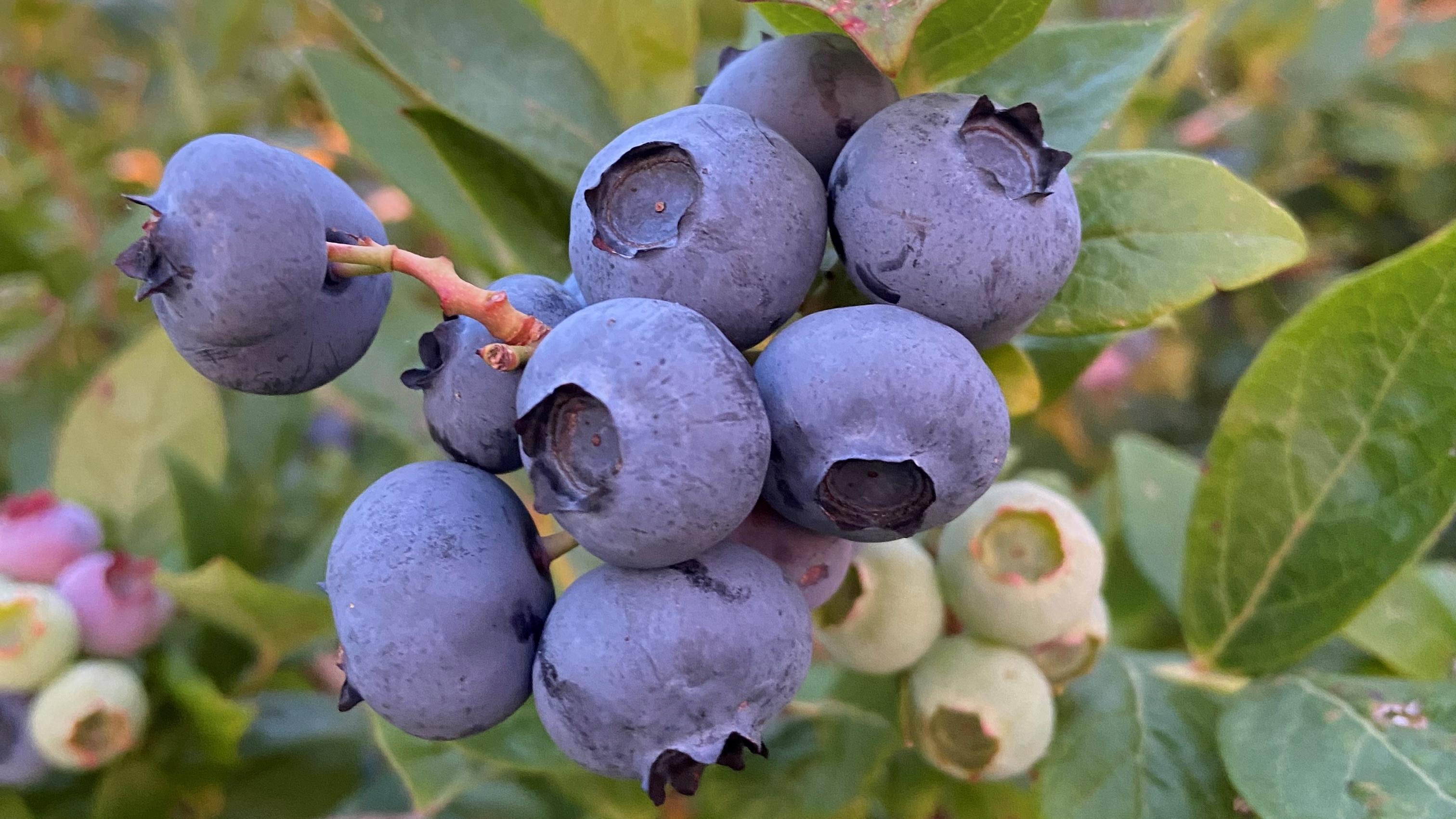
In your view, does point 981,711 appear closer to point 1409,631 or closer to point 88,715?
point 1409,631

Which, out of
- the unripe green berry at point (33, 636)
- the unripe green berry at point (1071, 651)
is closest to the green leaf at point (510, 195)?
the unripe green berry at point (1071, 651)

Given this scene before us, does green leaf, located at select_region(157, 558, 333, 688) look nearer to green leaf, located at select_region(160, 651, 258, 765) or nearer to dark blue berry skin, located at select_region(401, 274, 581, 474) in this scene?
green leaf, located at select_region(160, 651, 258, 765)

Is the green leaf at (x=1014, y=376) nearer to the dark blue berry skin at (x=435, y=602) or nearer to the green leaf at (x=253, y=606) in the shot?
the dark blue berry skin at (x=435, y=602)

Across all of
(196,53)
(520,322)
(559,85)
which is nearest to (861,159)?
(520,322)

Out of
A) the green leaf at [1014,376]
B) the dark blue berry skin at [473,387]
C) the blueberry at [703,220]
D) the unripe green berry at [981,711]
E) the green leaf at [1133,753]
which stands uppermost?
the blueberry at [703,220]

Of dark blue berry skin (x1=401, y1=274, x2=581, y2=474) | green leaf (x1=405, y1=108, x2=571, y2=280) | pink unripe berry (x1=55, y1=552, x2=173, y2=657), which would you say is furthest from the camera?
pink unripe berry (x1=55, y1=552, x2=173, y2=657)

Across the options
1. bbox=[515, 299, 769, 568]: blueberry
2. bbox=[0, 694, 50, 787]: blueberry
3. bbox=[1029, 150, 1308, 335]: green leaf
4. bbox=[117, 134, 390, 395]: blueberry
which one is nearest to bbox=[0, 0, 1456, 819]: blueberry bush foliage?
bbox=[1029, 150, 1308, 335]: green leaf
